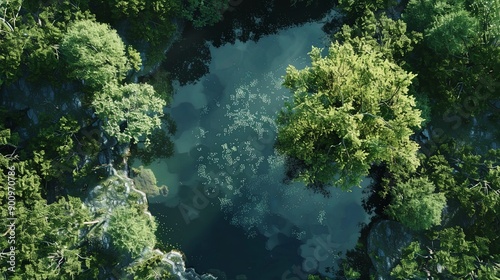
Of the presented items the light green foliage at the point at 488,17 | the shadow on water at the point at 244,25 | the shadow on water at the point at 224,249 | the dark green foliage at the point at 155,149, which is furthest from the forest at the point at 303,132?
the shadow on water at the point at 244,25

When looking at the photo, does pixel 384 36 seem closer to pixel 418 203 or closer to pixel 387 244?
pixel 418 203

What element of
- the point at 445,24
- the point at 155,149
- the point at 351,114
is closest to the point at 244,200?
the point at 155,149

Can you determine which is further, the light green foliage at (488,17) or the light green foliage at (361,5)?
the light green foliage at (361,5)

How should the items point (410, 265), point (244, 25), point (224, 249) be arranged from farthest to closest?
1. point (244, 25)
2. point (224, 249)
3. point (410, 265)

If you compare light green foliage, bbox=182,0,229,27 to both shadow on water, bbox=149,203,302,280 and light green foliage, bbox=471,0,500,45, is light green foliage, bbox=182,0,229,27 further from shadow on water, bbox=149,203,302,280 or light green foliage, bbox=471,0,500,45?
light green foliage, bbox=471,0,500,45

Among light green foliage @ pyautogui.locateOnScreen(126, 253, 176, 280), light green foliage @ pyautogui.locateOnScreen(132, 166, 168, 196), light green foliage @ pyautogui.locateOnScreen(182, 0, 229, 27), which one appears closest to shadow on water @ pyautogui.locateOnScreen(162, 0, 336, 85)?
light green foliage @ pyautogui.locateOnScreen(182, 0, 229, 27)

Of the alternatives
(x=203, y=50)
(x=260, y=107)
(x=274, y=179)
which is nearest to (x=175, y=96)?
(x=203, y=50)

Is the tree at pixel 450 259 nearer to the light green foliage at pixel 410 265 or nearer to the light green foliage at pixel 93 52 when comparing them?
the light green foliage at pixel 410 265
